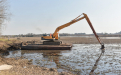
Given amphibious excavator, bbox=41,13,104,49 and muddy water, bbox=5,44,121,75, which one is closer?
muddy water, bbox=5,44,121,75

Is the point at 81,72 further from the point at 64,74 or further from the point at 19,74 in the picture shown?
the point at 19,74

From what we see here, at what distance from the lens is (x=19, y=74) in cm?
755

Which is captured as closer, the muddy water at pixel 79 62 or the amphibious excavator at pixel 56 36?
the muddy water at pixel 79 62

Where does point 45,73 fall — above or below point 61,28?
below

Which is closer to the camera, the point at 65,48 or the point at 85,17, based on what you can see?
the point at 65,48

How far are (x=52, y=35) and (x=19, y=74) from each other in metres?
15.7

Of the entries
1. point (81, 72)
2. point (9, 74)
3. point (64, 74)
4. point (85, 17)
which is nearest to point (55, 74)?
point (64, 74)

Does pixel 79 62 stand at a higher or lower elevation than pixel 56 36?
lower

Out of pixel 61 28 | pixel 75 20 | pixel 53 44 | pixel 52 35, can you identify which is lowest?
pixel 53 44

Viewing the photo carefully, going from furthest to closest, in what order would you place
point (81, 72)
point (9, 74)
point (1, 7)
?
point (1, 7) → point (81, 72) → point (9, 74)

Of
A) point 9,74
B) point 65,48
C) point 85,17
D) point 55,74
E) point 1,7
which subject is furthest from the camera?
point 85,17

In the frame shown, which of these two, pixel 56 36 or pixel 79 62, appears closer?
pixel 79 62

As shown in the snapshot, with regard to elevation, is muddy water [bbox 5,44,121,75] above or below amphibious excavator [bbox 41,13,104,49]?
below

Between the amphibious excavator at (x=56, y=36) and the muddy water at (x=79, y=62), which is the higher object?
the amphibious excavator at (x=56, y=36)
